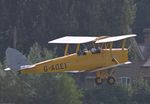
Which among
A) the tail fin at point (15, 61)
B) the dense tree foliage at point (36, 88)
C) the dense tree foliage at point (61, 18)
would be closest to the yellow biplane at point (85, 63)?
the tail fin at point (15, 61)

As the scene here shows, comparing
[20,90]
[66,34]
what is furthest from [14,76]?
[66,34]

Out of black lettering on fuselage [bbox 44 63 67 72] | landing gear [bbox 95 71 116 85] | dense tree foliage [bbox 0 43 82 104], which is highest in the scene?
black lettering on fuselage [bbox 44 63 67 72]

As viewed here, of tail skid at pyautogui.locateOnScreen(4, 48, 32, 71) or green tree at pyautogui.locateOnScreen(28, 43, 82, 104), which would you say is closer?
tail skid at pyautogui.locateOnScreen(4, 48, 32, 71)

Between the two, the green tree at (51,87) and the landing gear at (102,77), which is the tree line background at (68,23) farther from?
the landing gear at (102,77)

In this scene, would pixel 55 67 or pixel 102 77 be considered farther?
pixel 102 77

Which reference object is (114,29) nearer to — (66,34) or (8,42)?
(66,34)

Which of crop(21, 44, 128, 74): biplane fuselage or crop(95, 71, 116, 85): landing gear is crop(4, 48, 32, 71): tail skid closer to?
crop(21, 44, 128, 74): biplane fuselage

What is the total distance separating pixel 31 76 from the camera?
58750mm

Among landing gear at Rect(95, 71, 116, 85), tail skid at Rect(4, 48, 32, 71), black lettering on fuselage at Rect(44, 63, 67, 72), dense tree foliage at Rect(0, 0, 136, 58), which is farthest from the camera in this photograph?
dense tree foliage at Rect(0, 0, 136, 58)

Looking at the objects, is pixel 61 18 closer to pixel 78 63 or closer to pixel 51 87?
pixel 51 87

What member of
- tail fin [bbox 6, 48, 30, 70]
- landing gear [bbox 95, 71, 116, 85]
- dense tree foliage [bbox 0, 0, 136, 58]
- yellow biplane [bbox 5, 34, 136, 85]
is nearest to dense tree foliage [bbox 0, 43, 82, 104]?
dense tree foliage [bbox 0, 0, 136, 58]

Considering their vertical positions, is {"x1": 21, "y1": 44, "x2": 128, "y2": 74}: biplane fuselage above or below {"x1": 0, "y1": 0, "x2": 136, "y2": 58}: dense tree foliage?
below

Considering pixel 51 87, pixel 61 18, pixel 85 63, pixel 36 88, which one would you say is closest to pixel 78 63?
pixel 85 63

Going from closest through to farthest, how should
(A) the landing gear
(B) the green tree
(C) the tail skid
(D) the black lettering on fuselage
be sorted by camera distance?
(D) the black lettering on fuselage
(A) the landing gear
(C) the tail skid
(B) the green tree
